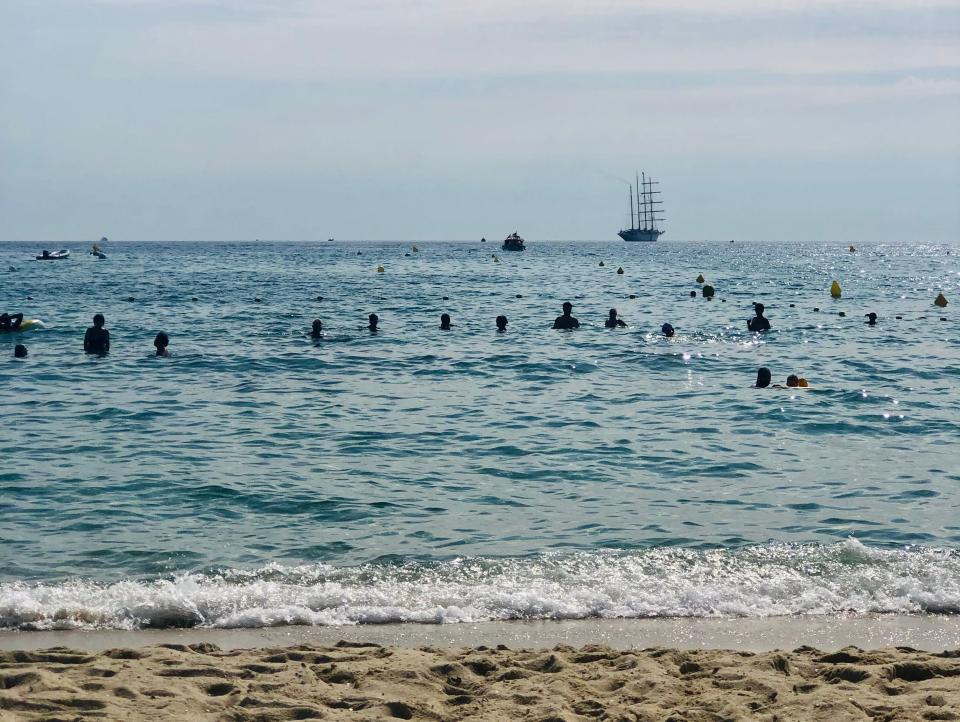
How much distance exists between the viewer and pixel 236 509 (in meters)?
12.0

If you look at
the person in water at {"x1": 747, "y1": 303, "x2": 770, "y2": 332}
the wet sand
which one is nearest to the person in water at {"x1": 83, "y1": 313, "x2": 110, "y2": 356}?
the person in water at {"x1": 747, "y1": 303, "x2": 770, "y2": 332}

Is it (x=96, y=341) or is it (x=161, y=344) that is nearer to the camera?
(x=161, y=344)

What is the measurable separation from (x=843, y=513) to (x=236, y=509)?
7.13 meters

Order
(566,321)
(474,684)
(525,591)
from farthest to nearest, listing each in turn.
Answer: (566,321), (525,591), (474,684)

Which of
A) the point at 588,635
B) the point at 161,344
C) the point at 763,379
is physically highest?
the point at 161,344

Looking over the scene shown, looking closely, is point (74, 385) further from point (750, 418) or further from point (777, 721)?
point (777, 721)

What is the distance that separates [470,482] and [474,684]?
6660 mm

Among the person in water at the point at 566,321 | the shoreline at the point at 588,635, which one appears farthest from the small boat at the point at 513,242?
the shoreline at the point at 588,635

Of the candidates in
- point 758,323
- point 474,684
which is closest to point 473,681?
point 474,684

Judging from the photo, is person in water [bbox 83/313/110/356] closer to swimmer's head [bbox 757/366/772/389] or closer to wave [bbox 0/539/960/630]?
swimmer's head [bbox 757/366/772/389]

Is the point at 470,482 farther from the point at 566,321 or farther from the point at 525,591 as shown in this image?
the point at 566,321

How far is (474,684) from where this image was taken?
6730mm

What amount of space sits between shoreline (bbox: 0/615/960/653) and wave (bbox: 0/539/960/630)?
16 centimetres

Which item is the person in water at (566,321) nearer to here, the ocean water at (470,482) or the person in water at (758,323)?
the ocean water at (470,482)
